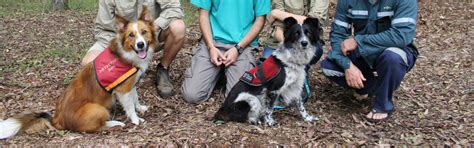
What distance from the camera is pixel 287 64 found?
4199mm

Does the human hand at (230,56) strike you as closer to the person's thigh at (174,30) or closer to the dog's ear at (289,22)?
the person's thigh at (174,30)

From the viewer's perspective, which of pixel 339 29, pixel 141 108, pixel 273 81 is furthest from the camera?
pixel 141 108

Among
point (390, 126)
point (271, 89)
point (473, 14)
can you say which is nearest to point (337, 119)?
point (390, 126)

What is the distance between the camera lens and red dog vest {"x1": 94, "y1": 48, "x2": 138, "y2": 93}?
4125 millimetres

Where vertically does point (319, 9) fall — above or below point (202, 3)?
below

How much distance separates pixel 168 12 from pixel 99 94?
1.49 meters

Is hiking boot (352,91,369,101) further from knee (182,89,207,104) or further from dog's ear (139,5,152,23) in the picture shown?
dog's ear (139,5,152,23)

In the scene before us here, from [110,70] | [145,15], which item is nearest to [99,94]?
[110,70]

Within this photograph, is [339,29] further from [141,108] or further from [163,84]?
[141,108]

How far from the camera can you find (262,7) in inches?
202

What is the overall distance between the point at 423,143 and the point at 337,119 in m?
0.96

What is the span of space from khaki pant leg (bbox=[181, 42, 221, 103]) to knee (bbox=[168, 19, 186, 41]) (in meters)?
0.35

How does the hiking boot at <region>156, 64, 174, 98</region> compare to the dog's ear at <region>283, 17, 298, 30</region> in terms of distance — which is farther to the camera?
the hiking boot at <region>156, 64, 174, 98</region>

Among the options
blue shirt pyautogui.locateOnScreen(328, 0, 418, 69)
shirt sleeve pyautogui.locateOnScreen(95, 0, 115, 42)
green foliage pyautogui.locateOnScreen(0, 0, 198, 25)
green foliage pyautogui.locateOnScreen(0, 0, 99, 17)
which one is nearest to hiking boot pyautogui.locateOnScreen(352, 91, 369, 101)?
blue shirt pyautogui.locateOnScreen(328, 0, 418, 69)
